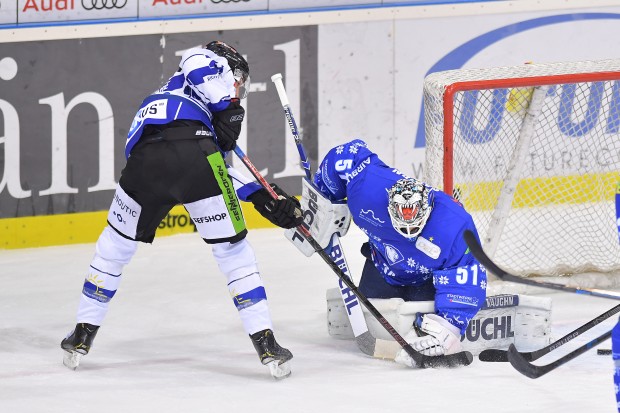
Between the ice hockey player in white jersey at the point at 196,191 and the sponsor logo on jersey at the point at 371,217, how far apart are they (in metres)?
0.27

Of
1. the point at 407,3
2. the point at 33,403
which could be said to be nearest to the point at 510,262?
the point at 407,3

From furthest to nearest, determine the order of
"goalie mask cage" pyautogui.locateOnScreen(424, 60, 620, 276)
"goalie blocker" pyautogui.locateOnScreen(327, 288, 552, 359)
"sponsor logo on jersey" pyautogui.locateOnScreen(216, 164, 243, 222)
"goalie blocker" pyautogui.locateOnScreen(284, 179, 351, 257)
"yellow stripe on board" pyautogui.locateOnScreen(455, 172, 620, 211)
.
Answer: "yellow stripe on board" pyautogui.locateOnScreen(455, 172, 620, 211)
"goalie mask cage" pyautogui.locateOnScreen(424, 60, 620, 276)
"goalie blocker" pyautogui.locateOnScreen(284, 179, 351, 257)
"goalie blocker" pyautogui.locateOnScreen(327, 288, 552, 359)
"sponsor logo on jersey" pyautogui.locateOnScreen(216, 164, 243, 222)

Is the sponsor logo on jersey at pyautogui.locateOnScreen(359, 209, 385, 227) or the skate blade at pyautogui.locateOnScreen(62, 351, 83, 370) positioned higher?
the sponsor logo on jersey at pyautogui.locateOnScreen(359, 209, 385, 227)

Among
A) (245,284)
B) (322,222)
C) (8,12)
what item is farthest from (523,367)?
(8,12)

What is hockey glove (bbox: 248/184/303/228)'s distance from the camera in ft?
14.4

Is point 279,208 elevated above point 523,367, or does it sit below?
above

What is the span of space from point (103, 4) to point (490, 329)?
2780mm

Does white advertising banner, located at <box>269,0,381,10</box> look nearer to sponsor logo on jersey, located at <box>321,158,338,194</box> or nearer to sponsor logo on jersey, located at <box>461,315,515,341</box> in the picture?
sponsor logo on jersey, located at <box>321,158,338,194</box>

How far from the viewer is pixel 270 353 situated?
14.3 ft

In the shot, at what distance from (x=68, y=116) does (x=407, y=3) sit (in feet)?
5.73

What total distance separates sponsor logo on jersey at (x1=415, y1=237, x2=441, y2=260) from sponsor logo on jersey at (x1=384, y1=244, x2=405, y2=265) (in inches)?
4.9

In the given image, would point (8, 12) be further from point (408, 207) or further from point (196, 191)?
point (408, 207)

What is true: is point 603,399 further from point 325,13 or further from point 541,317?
point 325,13

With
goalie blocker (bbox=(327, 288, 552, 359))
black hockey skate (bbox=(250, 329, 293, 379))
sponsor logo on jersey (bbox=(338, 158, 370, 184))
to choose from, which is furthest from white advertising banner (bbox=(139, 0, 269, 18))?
black hockey skate (bbox=(250, 329, 293, 379))
